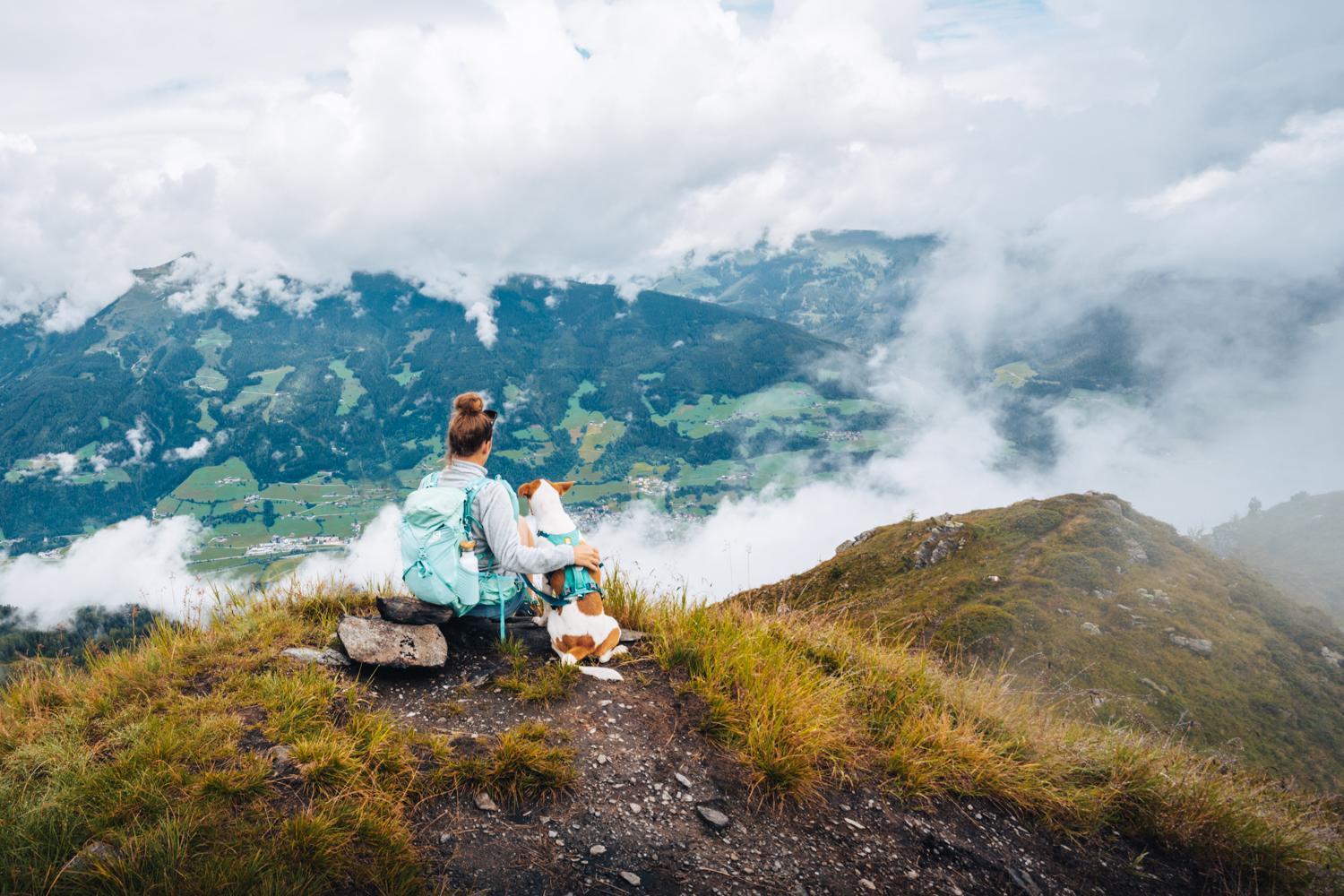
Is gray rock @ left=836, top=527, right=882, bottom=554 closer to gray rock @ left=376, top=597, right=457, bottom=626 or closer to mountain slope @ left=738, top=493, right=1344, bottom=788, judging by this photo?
mountain slope @ left=738, top=493, right=1344, bottom=788

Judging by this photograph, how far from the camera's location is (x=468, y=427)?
6.28 metres

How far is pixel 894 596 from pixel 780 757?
2244 cm

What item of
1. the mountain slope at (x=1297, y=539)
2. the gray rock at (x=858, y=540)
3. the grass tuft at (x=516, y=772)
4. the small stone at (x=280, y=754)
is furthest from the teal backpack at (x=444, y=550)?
the mountain slope at (x=1297, y=539)

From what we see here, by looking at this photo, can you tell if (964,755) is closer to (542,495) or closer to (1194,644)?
(542,495)

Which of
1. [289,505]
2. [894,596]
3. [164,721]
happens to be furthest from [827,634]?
[289,505]

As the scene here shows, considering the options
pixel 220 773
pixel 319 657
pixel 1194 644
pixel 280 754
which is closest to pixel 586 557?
pixel 280 754

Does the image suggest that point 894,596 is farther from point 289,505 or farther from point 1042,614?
point 289,505

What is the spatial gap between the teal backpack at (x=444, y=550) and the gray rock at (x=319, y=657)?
104 cm

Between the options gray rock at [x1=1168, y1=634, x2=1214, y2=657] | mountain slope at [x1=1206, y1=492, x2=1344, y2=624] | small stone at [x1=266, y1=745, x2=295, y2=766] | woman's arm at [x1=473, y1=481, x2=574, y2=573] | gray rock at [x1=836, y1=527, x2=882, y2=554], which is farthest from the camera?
mountain slope at [x1=1206, y1=492, x2=1344, y2=624]

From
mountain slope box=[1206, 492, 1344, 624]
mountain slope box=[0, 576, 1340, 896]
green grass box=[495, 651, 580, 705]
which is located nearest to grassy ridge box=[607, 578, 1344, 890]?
mountain slope box=[0, 576, 1340, 896]

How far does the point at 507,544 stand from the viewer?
609 cm

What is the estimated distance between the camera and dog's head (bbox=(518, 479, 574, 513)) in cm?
660

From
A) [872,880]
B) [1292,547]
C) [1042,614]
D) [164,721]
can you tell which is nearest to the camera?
[872,880]

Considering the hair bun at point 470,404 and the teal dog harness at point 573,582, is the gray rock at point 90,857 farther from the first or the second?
the hair bun at point 470,404
